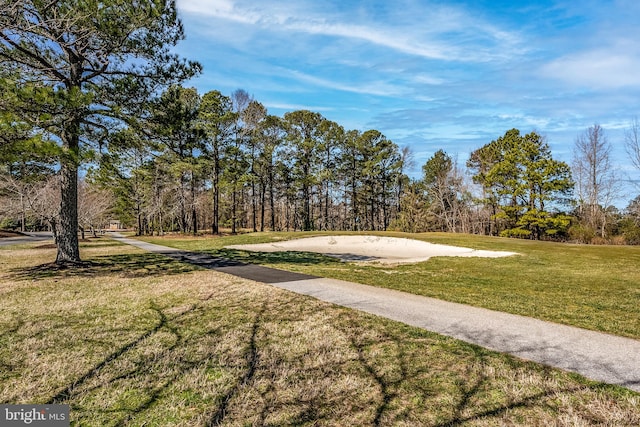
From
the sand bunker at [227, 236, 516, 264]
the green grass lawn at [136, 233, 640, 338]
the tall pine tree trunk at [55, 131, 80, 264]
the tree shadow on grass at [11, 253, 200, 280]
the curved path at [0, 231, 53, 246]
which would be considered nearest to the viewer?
the green grass lawn at [136, 233, 640, 338]

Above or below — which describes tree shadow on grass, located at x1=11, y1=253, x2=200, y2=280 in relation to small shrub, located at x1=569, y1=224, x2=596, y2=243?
above

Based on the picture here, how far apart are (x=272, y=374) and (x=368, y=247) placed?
54.5ft

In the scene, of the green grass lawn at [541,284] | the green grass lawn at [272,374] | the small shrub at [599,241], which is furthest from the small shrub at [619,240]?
the green grass lawn at [272,374]

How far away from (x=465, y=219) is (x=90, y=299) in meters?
38.9

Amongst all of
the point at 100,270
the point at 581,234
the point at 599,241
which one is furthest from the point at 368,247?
the point at 581,234

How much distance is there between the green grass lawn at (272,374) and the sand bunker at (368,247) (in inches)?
450

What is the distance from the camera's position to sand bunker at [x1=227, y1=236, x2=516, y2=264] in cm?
1617

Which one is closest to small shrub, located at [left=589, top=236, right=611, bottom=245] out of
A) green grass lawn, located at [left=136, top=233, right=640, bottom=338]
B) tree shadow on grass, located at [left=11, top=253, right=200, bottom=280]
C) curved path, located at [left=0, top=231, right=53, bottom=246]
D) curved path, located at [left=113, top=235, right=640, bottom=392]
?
green grass lawn, located at [left=136, top=233, right=640, bottom=338]

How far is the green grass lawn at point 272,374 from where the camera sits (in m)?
2.36

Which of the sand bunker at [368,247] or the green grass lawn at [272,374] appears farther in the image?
the sand bunker at [368,247]

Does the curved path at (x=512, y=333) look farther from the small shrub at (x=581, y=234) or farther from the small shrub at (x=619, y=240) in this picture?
the small shrub at (x=581, y=234)

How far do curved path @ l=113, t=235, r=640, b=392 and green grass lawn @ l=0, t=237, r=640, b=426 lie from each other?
31cm

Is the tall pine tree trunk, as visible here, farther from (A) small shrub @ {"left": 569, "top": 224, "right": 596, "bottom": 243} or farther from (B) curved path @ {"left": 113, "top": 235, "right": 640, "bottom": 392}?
(A) small shrub @ {"left": 569, "top": 224, "right": 596, "bottom": 243}

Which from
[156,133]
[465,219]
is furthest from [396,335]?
[465,219]
